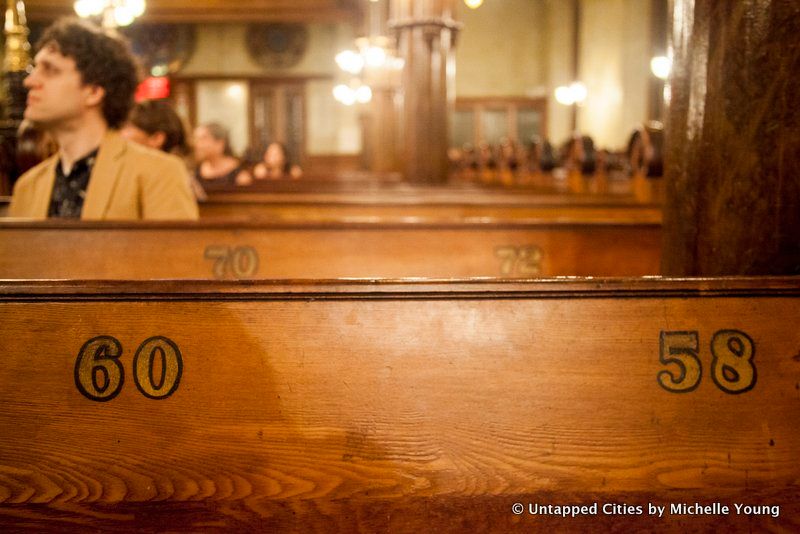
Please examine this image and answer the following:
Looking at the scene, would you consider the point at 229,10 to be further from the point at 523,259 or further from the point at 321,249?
the point at 523,259

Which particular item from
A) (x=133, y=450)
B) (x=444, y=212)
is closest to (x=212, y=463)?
(x=133, y=450)

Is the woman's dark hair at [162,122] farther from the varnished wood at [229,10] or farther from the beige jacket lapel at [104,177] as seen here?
the varnished wood at [229,10]

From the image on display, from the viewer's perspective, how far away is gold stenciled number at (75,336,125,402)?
1.16m

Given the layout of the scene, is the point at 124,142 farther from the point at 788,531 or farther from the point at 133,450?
the point at 788,531

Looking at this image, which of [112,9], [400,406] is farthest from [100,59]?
[112,9]

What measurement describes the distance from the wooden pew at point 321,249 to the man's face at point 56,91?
0.36 m

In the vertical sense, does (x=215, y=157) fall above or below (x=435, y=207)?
above

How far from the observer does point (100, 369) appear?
1164mm

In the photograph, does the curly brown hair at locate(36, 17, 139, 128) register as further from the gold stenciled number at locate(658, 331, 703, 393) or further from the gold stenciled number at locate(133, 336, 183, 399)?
the gold stenciled number at locate(658, 331, 703, 393)

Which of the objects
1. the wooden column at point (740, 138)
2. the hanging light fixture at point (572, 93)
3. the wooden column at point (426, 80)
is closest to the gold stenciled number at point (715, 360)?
the wooden column at point (740, 138)

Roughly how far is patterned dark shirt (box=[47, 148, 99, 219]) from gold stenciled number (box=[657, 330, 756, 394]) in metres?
2.07

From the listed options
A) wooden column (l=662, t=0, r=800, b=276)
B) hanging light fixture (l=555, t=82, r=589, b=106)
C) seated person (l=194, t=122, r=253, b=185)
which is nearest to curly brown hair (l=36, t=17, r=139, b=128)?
wooden column (l=662, t=0, r=800, b=276)

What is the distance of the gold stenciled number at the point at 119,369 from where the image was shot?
116 cm

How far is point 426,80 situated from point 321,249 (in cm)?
516
